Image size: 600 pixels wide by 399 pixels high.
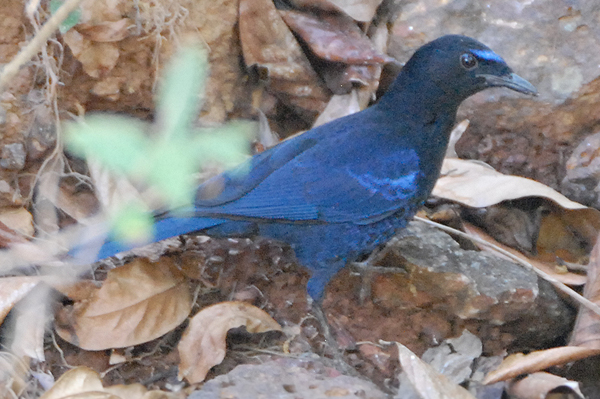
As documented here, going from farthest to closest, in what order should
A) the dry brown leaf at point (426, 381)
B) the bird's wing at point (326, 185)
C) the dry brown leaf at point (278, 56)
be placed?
the dry brown leaf at point (278, 56), the bird's wing at point (326, 185), the dry brown leaf at point (426, 381)

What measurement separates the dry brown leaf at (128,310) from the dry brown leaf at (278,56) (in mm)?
1355

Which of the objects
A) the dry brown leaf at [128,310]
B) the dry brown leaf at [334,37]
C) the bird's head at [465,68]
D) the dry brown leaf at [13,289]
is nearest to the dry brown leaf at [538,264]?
the bird's head at [465,68]

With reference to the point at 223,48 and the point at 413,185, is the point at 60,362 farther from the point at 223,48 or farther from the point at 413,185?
the point at 223,48

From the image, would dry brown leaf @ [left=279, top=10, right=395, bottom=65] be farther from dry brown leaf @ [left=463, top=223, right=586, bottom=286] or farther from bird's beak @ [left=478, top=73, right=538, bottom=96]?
dry brown leaf @ [left=463, top=223, right=586, bottom=286]

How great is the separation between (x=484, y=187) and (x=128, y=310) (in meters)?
1.79

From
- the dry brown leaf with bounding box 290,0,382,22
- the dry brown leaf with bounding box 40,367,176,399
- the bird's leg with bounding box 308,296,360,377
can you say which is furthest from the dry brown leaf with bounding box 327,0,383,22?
the dry brown leaf with bounding box 40,367,176,399

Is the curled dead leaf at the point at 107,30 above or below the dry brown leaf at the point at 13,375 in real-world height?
above

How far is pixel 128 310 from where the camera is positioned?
242cm

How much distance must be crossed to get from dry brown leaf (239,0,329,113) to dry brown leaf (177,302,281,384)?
4.62ft

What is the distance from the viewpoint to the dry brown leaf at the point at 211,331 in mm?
2256

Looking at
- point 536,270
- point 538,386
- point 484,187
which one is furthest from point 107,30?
point 538,386

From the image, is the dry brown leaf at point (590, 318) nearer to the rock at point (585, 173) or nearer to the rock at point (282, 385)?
the rock at point (585, 173)

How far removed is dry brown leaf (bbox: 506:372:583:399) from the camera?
194cm

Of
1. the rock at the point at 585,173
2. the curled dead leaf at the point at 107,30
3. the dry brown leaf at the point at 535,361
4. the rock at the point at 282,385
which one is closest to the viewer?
the rock at the point at 282,385
